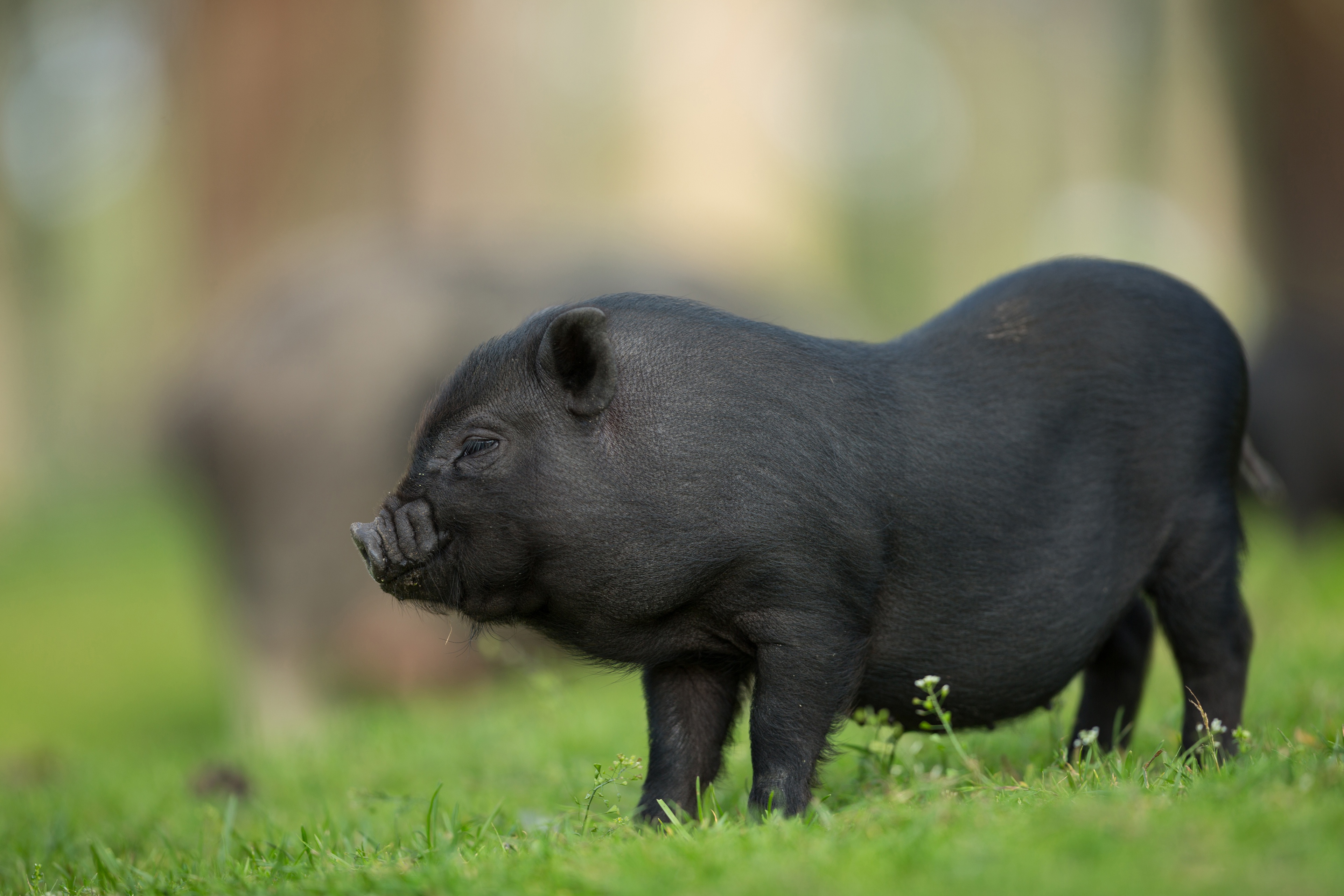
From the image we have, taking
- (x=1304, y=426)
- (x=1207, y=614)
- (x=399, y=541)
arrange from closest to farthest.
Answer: (x=399, y=541) < (x=1207, y=614) < (x=1304, y=426)

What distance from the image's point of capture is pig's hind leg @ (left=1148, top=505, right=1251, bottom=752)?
395 centimetres

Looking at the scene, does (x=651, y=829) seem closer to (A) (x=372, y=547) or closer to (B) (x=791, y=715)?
(B) (x=791, y=715)

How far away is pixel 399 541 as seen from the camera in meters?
3.50

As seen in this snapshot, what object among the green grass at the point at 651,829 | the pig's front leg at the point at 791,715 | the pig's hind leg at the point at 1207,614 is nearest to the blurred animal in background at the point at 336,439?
the green grass at the point at 651,829

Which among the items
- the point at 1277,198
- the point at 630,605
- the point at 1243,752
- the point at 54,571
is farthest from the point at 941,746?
the point at 54,571

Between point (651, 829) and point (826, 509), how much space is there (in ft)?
3.10

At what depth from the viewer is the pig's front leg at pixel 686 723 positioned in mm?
3699

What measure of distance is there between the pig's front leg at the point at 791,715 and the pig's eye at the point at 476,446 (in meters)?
0.92

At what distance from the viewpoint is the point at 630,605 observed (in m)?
3.42

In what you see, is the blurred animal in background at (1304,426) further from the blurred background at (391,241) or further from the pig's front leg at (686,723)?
the pig's front leg at (686,723)

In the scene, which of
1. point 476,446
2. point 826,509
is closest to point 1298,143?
point 826,509

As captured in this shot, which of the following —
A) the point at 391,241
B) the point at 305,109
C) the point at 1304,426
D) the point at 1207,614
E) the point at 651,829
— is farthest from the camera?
the point at 305,109

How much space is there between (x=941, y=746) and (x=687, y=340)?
1.72 metres

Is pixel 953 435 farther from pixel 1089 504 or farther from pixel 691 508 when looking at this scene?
pixel 691 508
